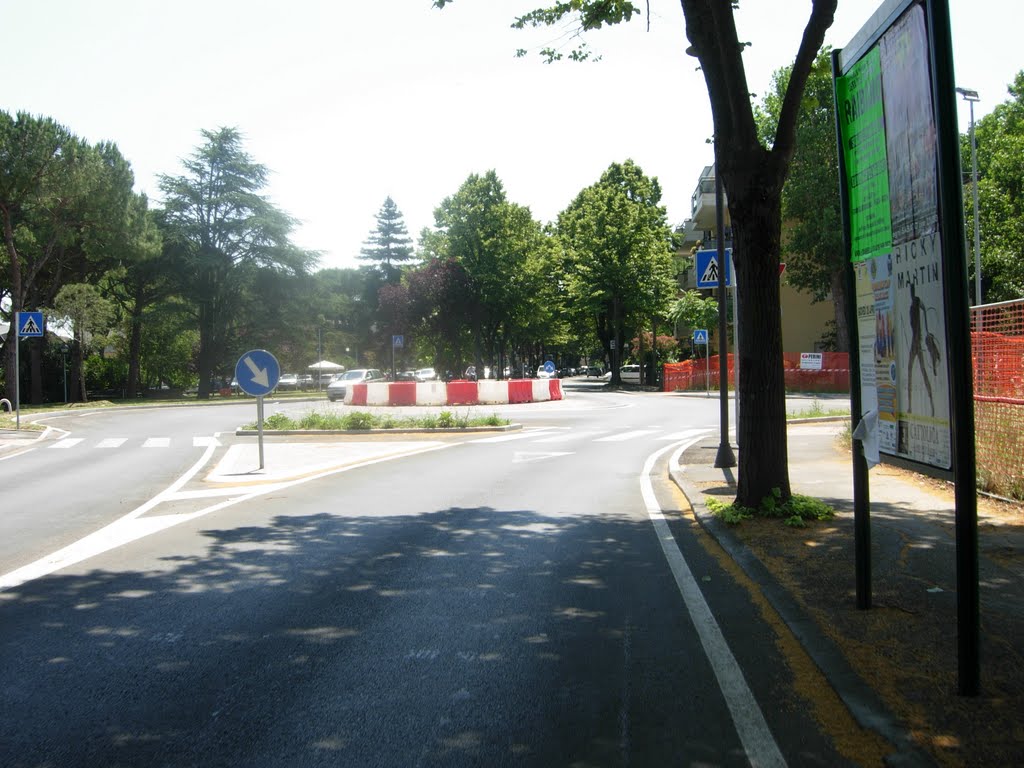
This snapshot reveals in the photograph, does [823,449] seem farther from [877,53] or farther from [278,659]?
[278,659]

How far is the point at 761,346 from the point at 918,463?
362cm

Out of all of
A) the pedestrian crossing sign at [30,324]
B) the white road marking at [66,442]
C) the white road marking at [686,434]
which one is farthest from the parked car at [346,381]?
the white road marking at [686,434]

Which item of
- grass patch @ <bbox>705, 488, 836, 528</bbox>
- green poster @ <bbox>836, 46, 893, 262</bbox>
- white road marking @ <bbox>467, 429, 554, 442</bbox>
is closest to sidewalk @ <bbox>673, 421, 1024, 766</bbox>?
grass patch @ <bbox>705, 488, 836, 528</bbox>

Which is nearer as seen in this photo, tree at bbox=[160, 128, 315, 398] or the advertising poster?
the advertising poster

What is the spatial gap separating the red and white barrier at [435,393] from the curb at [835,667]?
25.9 metres

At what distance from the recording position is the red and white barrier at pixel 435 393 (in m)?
32.5

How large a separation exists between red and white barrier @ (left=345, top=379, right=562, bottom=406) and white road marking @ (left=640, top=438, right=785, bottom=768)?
83.9 feet

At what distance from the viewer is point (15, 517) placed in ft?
30.2

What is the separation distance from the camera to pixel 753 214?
7.82 meters

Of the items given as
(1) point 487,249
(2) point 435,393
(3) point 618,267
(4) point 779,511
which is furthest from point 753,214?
(1) point 487,249

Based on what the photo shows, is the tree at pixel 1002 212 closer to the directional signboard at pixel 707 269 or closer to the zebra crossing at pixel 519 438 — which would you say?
the zebra crossing at pixel 519 438

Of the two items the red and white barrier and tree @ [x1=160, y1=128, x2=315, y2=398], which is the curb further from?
tree @ [x1=160, y1=128, x2=315, y2=398]

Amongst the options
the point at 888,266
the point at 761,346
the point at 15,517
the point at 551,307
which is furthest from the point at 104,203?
the point at 888,266

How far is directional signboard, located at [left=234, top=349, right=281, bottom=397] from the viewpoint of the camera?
13529mm
